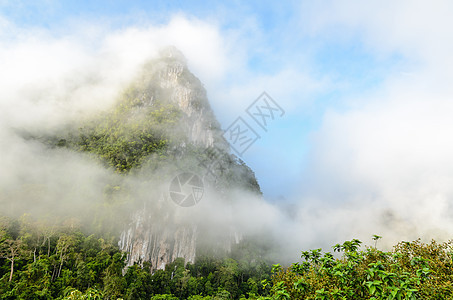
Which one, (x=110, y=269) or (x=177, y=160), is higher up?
(x=177, y=160)

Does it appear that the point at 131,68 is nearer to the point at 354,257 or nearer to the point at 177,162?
the point at 177,162

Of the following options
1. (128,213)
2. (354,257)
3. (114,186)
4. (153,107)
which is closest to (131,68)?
(153,107)

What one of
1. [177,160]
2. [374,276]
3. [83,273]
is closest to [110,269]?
[83,273]

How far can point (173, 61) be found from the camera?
8444 cm

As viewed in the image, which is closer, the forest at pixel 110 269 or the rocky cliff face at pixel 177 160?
the forest at pixel 110 269

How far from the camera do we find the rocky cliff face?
51094mm

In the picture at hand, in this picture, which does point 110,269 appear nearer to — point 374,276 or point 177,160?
point 177,160

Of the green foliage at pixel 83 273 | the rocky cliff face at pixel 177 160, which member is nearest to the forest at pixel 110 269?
the green foliage at pixel 83 273

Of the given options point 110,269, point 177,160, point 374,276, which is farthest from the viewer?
point 177,160

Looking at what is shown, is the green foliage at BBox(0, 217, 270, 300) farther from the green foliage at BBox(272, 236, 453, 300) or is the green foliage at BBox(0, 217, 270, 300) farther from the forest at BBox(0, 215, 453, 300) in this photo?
the green foliage at BBox(272, 236, 453, 300)

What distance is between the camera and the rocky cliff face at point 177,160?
51.1 metres

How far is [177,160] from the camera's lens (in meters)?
63.9

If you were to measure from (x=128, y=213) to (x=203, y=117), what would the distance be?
134 feet

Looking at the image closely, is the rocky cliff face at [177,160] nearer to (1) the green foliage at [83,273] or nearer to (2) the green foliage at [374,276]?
(1) the green foliage at [83,273]
